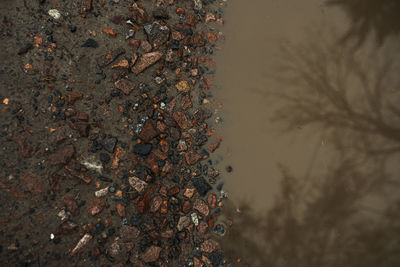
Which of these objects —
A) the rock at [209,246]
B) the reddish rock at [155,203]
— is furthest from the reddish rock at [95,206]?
the rock at [209,246]

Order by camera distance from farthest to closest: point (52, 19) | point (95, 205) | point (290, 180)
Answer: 1. point (290, 180)
2. point (52, 19)
3. point (95, 205)

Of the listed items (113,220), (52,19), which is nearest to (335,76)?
(113,220)

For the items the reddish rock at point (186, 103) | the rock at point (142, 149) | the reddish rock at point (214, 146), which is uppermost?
the reddish rock at point (186, 103)

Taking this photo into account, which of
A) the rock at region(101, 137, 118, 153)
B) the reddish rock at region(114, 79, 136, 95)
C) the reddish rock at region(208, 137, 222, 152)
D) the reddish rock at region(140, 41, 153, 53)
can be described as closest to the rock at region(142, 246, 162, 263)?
the rock at region(101, 137, 118, 153)

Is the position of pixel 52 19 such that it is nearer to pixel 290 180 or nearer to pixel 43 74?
pixel 43 74

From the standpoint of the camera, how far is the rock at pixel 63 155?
212 centimetres

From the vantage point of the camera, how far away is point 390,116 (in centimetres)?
274

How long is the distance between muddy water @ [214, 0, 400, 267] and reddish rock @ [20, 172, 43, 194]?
1.59 m

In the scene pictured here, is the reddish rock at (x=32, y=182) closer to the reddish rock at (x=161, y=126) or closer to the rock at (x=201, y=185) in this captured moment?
the reddish rock at (x=161, y=126)

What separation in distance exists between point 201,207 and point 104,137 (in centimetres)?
108

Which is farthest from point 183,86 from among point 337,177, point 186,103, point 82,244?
point 337,177

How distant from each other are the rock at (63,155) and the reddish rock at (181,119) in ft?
3.07

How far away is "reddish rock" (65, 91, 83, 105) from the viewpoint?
2229 mm

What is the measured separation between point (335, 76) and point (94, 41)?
2455 millimetres
